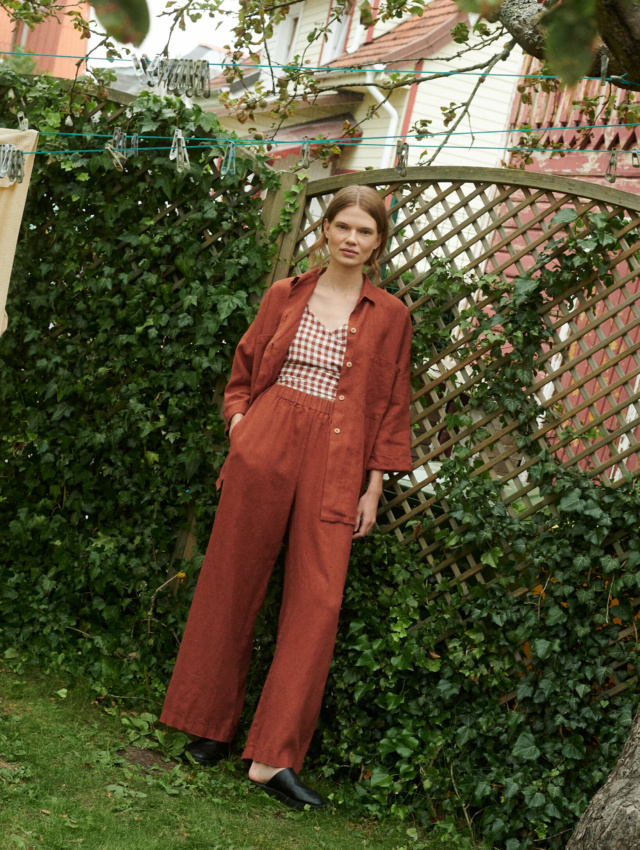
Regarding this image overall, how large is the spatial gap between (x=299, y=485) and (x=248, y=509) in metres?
0.20

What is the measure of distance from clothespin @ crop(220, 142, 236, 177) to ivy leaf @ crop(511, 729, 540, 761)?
252cm

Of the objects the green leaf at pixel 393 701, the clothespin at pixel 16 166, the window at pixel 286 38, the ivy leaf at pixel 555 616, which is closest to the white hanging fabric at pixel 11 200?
the clothespin at pixel 16 166

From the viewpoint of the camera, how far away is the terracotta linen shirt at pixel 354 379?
307cm

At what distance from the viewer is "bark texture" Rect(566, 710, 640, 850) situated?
7.10 feet

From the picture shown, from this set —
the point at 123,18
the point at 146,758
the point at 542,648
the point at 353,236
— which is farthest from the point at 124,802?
the point at 123,18

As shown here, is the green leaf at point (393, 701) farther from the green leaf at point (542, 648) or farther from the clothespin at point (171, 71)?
the clothespin at point (171, 71)

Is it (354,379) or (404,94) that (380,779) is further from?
(404,94)

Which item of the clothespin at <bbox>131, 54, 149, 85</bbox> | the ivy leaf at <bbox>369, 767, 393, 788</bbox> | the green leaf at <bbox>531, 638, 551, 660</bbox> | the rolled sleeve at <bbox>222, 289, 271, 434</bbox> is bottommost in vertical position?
the ivy leaf at <bbox>369, 767, 393, 788</bbox>

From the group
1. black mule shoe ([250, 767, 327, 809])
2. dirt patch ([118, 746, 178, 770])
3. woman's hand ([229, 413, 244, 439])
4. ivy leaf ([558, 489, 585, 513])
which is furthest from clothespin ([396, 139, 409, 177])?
dirt patch ([118, 746, 178, 770])

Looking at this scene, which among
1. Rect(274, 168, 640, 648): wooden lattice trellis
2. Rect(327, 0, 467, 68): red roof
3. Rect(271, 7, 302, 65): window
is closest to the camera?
Rect(274, 168, 640, 648): wooden lattice trellis

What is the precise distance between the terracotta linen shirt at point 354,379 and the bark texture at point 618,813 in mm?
1174

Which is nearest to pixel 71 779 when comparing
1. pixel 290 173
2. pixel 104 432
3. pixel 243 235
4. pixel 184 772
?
pixel 184 772

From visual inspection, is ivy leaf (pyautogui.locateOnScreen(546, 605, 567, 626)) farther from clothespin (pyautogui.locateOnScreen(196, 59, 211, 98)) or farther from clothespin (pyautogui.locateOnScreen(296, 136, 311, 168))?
clothespin (pyautogui.locateOnScreen(196, 59, 211, 98))

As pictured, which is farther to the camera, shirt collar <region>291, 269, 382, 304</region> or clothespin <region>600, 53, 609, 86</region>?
shirt collar <region>291, 269, 382, 304</region>
